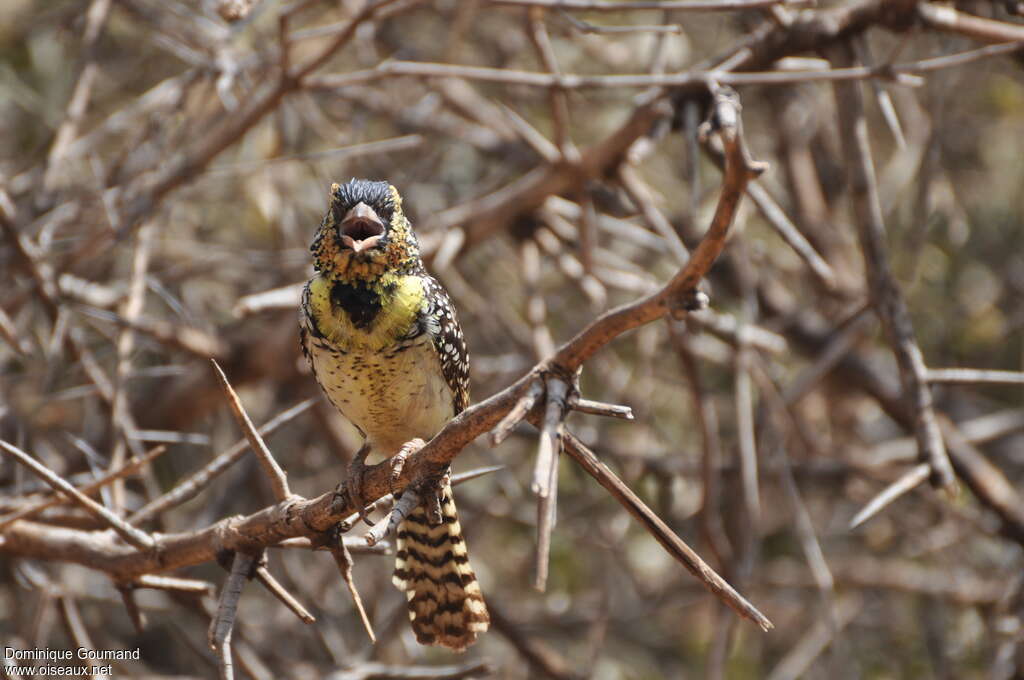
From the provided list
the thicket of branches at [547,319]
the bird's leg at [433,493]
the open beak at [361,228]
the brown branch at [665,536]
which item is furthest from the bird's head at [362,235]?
the brown branch at [665,536]

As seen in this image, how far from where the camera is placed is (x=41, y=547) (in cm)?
264

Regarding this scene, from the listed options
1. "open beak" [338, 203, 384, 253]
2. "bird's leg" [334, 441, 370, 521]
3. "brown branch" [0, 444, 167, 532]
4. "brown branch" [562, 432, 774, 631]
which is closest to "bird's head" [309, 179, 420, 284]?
"open beak" [338, 203, 384, 253]

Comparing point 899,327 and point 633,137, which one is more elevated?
point 633,137

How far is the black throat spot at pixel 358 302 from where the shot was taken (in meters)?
2.90

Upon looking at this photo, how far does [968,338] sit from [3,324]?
4.10 m

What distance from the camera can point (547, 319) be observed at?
5000 millimetres

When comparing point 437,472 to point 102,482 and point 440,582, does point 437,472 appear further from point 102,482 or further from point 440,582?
point 440,582

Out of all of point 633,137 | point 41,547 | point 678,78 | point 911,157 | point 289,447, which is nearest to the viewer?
point 41,547

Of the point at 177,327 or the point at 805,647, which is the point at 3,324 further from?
the point at 805,647

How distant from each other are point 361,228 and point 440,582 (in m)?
0.97

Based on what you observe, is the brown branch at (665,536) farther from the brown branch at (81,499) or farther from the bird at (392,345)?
the bird at (392,345)

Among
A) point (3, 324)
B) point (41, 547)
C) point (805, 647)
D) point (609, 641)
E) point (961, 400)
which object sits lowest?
point (609, 641)

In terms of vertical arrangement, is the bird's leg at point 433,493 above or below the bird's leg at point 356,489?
above

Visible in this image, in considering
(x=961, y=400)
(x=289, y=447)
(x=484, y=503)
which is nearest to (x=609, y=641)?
(x=484, y=503)
